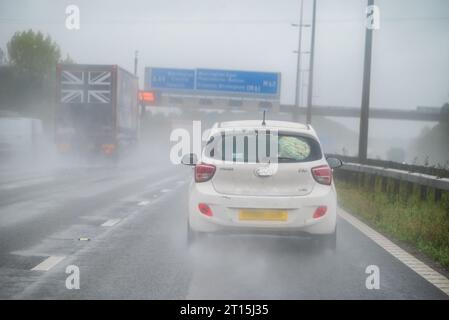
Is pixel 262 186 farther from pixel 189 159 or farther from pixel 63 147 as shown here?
pixel 63 147

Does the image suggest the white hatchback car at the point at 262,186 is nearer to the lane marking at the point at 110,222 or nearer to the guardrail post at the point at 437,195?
the lane marking at the point at 110,222

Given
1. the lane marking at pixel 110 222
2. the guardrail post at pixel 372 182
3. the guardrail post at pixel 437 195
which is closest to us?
the lane marking at pixel 110 222

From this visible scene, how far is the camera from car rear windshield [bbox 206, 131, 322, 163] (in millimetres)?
8227

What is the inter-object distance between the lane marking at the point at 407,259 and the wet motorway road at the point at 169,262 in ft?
0.31

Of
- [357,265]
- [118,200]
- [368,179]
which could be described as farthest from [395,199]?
[357,265]

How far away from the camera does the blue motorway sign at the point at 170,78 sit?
5700 centimetres

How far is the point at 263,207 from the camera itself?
806 cm

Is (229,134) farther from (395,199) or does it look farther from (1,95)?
(1,95)

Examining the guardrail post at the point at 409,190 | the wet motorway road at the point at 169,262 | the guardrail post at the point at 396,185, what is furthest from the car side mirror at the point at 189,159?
the guardrail post at the point at 396,185

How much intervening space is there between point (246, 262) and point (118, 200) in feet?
26.1

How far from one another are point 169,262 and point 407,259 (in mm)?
2770

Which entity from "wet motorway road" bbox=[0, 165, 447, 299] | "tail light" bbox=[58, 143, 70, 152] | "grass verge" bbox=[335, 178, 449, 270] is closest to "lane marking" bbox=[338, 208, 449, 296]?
"wet motorway road" bbox=[0, 165, 447, 299]

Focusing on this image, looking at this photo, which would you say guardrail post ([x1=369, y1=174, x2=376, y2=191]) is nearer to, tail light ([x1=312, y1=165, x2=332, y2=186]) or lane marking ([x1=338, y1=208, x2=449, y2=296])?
lane marking ([x1=338, y1=208, x2=449, y2=296])
